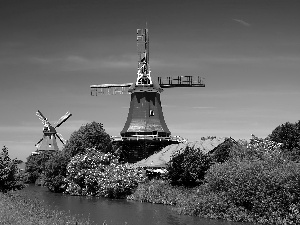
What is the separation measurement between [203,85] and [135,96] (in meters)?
13.8

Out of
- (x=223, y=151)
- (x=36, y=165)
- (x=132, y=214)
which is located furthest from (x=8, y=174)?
(x=36, y=165)

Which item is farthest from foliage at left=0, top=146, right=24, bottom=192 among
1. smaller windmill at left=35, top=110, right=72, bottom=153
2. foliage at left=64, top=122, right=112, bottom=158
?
smaller windmill at left=35, top=110, right=72, bottom=153

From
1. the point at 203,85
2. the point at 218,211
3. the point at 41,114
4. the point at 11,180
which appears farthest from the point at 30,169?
the point at 218,211

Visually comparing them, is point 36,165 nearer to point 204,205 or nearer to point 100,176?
point 100,176

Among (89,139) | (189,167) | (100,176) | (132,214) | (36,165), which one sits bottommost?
(132,214)

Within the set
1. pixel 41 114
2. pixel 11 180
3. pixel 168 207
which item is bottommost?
pixel 168 207

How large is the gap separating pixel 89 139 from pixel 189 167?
25333 millimetres

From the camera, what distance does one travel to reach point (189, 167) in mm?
44656

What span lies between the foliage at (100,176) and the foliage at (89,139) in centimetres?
290

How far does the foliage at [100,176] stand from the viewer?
174ft

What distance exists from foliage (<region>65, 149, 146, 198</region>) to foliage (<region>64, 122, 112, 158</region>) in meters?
2.90

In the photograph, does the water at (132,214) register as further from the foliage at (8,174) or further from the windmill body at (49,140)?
the windmill body at (49,140)

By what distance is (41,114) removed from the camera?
109500 mm

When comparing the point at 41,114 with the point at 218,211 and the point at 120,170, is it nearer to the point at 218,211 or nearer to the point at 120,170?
the point at 120,170
